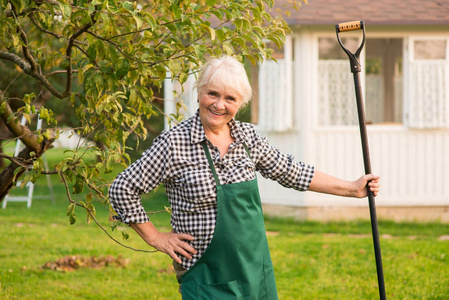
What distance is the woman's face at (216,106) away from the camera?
3.23m

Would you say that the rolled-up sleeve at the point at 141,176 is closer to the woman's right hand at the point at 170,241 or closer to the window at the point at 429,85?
the woman's right hand at the point at 170,241

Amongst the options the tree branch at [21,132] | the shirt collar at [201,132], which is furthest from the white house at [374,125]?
the shirt collar at [201,132]

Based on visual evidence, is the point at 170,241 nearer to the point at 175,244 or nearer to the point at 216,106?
the point at 175,244

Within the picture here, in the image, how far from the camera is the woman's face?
10.6 ft

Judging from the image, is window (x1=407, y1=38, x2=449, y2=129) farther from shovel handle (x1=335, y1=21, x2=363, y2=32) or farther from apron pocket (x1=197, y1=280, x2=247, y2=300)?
apron pocket (x1=197, y1=280, x2=247, y2=300)


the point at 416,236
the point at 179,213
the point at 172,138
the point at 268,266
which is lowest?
the point at 416,236

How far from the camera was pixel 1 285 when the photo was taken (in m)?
6.53

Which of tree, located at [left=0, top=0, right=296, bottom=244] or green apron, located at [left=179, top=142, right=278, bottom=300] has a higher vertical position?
tree, located at [left=0, top=0, right=296, bottom=244]

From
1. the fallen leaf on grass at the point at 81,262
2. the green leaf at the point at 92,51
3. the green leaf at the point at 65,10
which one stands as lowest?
the fallen leaf on grass at the point at 81,262

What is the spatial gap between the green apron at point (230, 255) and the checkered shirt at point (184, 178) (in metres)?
0.03

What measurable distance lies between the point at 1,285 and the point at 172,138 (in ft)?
13.3

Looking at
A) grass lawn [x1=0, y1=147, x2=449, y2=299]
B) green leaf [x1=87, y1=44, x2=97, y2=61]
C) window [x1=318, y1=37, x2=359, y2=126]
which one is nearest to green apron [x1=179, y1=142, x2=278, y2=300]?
green leaf [x1=87, y1=44, x2=97, y2=61]

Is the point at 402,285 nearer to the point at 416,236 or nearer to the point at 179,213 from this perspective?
the point at 416,236

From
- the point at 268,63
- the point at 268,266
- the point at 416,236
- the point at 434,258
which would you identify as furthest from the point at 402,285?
the point at 268,63
